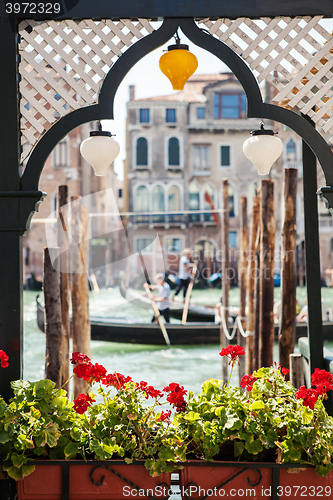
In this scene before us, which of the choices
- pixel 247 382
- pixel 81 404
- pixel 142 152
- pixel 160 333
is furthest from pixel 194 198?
pixel 81 404

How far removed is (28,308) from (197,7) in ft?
56.0

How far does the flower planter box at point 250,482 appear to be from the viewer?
5.38ft

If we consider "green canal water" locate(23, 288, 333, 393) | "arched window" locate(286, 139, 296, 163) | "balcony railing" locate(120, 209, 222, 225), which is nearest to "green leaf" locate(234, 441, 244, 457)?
"green canal water" locate(23, 288, 333, 393)

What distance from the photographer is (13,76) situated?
204 cm

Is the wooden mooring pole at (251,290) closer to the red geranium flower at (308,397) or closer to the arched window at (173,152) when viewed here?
the red geranium flower at (308,397)

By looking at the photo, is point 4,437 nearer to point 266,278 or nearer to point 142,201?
point 266,278

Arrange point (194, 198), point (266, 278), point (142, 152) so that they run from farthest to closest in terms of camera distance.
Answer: point (194, 198)
point (142, 152)
point (266, 278)

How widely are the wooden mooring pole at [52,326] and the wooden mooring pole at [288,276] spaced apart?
188 centimetres

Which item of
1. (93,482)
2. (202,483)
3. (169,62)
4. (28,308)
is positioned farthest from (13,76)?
(28,308)

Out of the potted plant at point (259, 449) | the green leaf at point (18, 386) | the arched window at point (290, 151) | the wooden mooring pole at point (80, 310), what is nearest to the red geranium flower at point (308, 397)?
the potted plant at point (259, 449)

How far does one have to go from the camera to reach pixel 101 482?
1660 mm

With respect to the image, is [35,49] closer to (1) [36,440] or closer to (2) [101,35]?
(2) [101,35]

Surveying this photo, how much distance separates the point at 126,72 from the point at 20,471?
1584mm

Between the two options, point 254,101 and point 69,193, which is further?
point 69,193
